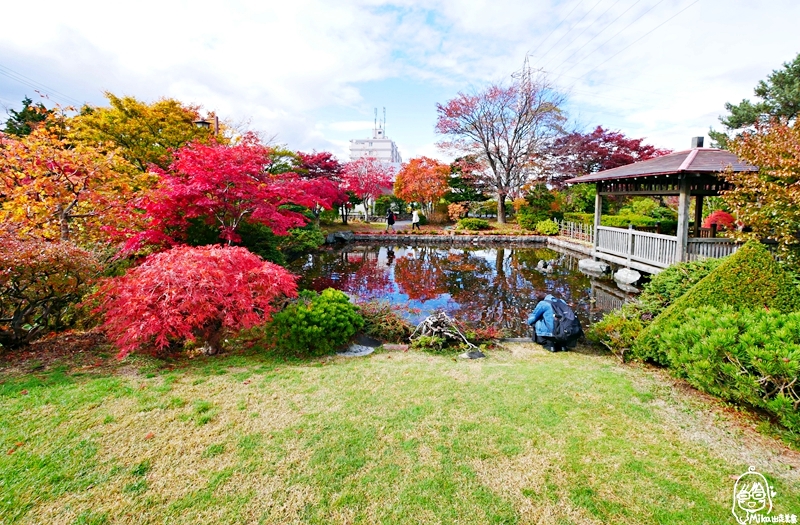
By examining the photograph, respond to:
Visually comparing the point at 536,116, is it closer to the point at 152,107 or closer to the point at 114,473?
the point at 152,107

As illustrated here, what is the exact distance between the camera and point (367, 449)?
8.75 ft

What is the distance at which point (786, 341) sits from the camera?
9.39 ft

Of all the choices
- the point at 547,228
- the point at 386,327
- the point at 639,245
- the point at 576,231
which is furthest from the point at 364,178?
the point at 386,327

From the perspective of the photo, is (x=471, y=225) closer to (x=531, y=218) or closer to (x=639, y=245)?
(x=531, y=218)

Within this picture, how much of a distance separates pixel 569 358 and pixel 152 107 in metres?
13.1

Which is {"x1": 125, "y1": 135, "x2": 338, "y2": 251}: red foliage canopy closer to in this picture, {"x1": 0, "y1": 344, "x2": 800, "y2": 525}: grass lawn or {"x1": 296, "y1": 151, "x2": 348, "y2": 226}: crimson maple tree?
{"x1": 0, "y1": 344, "x2": 800, "y2": 525}: grass lawn

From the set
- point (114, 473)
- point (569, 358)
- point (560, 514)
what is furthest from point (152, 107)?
point (560, 514)

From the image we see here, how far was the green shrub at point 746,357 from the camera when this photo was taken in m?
2.73

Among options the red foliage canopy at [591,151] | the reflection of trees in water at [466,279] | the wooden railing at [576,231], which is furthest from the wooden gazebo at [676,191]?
the red foliage canopy at [591,151]

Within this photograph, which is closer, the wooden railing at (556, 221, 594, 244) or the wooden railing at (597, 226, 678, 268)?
the wooden railing at (597, 226, 678, 268)

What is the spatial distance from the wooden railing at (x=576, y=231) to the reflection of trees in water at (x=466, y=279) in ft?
6.15

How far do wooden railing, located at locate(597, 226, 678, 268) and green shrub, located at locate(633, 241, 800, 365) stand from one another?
5.12 metres

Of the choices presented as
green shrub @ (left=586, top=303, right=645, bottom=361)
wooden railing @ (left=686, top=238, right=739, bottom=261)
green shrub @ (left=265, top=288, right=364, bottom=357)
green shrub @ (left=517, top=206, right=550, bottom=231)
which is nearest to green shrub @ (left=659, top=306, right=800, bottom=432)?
green shrub @ (left=586, top=303, right=645, bottom=361)

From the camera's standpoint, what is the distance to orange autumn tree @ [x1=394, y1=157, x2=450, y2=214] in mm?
23906
